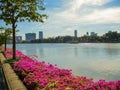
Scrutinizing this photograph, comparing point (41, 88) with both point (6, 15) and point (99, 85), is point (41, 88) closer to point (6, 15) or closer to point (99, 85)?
point (99, 85)

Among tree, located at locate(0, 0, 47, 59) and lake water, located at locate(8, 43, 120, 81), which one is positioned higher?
tree, located at locate(0, 0, 47, 59)

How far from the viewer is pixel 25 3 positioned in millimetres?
21703

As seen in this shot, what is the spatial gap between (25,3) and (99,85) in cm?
1589

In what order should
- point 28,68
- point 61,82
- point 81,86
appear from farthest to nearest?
point 28,68
point 61,82
point 81,86

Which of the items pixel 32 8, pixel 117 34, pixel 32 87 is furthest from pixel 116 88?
pixel 117 34

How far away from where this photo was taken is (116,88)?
270 inches

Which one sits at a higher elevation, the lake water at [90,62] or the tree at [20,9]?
the tree at [20,9]

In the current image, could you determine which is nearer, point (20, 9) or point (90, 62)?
point (20, 9)

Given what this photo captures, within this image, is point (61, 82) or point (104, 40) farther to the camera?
point (104, 40)

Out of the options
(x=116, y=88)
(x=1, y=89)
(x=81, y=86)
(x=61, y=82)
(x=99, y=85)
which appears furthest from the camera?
(x=1, y=89)

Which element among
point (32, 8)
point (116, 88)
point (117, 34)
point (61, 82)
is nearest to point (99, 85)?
point (116, 88)

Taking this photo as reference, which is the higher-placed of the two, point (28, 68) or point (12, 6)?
point (12, 6)

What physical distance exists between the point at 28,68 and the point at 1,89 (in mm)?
2121

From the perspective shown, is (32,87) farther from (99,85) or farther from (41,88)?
(99,85)
